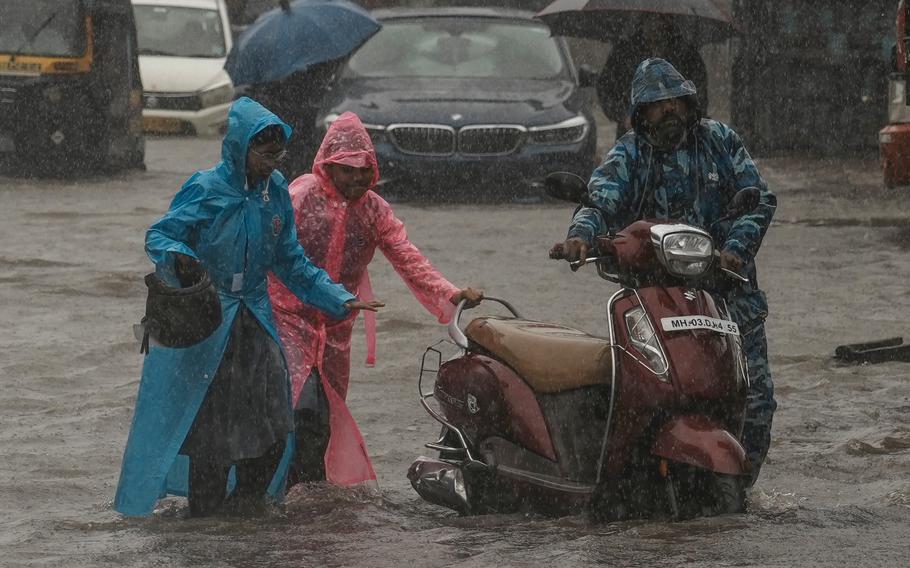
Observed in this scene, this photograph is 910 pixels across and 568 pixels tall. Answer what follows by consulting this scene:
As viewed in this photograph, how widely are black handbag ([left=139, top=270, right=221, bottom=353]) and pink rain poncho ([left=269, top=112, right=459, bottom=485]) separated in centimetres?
81

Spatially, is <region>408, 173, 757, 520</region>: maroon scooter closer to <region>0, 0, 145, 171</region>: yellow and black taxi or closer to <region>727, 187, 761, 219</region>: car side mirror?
<region>727, 187, 761, 219</region>: car side mirror

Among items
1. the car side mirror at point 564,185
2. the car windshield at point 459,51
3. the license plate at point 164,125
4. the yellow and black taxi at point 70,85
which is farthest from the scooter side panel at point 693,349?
the license plate at point 164,125

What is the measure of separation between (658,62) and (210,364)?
1.78 m

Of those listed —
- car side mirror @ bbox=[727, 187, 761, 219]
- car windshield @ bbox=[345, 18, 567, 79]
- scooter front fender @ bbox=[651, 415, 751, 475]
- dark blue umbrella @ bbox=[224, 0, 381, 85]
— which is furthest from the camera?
car windshield @ bbox=[345, 18, 567, 79]

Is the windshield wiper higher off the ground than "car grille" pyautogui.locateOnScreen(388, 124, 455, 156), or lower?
higher

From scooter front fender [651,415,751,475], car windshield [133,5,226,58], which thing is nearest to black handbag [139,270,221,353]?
scooter front fender [651,415,751,475]

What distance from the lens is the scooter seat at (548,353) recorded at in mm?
6191

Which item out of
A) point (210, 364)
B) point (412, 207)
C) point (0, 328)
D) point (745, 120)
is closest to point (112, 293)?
point (0, 328)

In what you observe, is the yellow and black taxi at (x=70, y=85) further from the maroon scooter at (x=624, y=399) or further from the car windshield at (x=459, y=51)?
the maroon scooter at (x=624, y=399)

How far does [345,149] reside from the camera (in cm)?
702

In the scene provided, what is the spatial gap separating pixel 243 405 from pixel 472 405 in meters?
0.76

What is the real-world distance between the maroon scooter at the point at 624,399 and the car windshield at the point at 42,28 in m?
14.0

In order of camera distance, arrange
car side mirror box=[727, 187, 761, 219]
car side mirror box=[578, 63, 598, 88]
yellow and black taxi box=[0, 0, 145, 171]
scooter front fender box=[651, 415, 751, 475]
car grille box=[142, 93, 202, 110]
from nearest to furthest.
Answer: scooter front fender box=[651, 415, 751, 475]
car side mirror box=[727, 187, 761, 219]
car side mirror box=[578, 63, 598, 88]
yellow and black taxi box=[0, 0, 145, 171]
car grille box=[142, 93, 202, 110]

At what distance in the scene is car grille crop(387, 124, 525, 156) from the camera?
1658 centimetres
